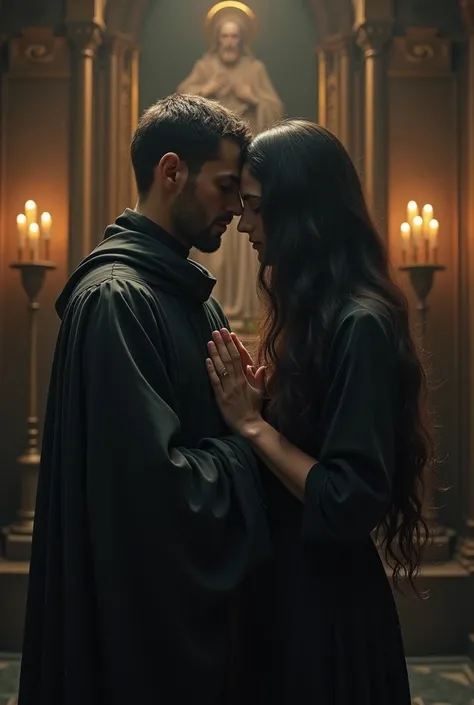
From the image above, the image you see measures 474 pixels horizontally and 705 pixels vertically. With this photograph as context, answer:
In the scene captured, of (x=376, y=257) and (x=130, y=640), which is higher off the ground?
(x=376, y=257)

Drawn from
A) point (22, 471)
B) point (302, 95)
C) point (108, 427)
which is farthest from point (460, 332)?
point (108, 427)

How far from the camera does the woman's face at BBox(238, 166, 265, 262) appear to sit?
1.81 m

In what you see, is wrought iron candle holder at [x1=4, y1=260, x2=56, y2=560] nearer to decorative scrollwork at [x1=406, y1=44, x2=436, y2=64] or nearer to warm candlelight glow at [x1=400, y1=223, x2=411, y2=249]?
warm candlelight glow at [x1=400, y1=223, x2=411, y2=249]

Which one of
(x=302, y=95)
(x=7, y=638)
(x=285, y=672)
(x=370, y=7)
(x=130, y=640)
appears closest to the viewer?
(x=130, y=640)

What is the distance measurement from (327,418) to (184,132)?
66cm

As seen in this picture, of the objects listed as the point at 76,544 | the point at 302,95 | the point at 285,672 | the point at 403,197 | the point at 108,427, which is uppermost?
the point at 302,95

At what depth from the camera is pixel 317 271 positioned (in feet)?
5.77

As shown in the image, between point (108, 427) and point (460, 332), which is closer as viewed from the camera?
point (108, 427)

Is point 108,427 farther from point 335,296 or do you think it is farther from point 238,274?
point 238,274

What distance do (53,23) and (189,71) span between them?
2.58 feet

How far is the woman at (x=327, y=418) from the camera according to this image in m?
1.63

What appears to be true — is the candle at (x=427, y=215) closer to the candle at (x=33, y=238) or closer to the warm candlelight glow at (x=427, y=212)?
the warm candlelight glow at (x=427, y=212)

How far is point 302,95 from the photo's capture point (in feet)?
16.2

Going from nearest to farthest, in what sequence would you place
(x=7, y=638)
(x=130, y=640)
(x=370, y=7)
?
(x=130, y=640) < (x=7, y=638) < (x=370, y=7)
